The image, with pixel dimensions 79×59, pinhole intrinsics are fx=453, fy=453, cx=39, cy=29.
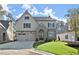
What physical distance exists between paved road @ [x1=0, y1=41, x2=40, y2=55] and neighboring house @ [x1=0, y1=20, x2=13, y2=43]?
0.11 m

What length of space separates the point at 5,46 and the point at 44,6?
922mm

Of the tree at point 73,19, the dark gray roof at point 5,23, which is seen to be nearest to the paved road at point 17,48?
the dark gray roof at point 5,23

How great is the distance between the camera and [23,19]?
755 centimetres

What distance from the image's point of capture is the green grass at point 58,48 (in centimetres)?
748

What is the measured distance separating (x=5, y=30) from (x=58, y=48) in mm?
930

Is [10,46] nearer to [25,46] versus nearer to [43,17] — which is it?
[25,46]

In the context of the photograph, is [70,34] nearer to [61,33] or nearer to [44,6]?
[61,33]

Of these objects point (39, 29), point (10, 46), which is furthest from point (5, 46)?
point (39, 29)

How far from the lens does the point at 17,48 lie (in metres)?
7.56

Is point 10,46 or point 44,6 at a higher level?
point 44,6

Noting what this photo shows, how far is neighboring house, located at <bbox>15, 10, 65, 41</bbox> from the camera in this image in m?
7.55

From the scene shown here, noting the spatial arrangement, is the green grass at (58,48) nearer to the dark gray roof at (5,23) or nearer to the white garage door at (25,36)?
the white garage door at (25,36)

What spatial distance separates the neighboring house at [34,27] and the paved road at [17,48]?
93 mm

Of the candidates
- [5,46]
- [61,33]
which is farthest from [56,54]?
[5,46]
